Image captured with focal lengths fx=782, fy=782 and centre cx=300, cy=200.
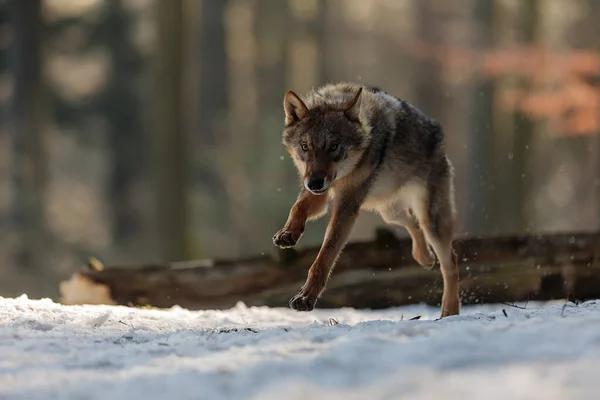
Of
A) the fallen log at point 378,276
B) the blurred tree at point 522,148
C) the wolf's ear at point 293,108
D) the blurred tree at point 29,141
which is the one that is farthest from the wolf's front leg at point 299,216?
the blurred tree at point 29,141

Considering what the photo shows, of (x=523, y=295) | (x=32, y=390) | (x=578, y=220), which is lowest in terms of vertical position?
(x=578, y=220)

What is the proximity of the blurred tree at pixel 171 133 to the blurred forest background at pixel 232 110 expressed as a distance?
0.10ft

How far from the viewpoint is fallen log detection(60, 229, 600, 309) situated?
8523mm

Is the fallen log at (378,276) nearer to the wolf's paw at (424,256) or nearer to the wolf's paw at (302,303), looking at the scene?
the wolf's paw at (424,256)

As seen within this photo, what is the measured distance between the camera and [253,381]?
11.3 ft

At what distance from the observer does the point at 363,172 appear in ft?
21.8

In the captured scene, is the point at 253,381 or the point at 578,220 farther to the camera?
the point at 578,220

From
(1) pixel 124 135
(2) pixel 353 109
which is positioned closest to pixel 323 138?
(2) pixel 353 109

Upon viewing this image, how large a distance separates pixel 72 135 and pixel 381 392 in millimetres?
29844

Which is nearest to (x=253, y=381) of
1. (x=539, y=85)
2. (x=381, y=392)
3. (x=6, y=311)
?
(x=381, y=392)

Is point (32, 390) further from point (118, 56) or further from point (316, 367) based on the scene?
point (118, 56)

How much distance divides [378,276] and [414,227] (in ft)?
3.85

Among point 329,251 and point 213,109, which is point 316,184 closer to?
point 329,251

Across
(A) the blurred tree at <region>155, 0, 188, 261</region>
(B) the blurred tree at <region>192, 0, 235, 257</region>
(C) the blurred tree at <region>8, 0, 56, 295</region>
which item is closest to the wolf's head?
(A) the blurred tree at <region>155, 0, 188, 261</region>
